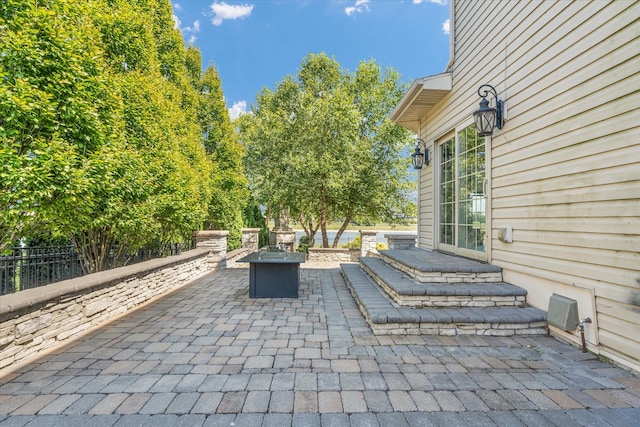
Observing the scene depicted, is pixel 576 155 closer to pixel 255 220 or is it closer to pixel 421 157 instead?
pixel 421 157

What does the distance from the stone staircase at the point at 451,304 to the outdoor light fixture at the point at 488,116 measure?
1.82 meters

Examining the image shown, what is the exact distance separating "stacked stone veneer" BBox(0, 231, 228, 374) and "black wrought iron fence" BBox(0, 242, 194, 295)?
778 mm

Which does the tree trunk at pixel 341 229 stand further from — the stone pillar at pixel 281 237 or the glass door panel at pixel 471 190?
the glass door panel at pixel 471 190

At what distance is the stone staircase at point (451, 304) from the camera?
323 cm

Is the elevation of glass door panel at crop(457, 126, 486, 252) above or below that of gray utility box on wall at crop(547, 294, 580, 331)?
above

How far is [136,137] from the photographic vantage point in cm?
475

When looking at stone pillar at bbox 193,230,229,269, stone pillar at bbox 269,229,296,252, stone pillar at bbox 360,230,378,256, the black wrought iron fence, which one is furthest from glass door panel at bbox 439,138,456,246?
stone pillar at bbox 269,229,296,252

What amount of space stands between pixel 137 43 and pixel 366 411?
5.76m

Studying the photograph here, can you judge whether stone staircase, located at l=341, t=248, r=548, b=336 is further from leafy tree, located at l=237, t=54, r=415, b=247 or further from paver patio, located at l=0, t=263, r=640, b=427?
leafy tree, located at l=237, t=54, r=415, b=247

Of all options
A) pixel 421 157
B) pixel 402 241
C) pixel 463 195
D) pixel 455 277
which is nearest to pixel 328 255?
pixel 402 241

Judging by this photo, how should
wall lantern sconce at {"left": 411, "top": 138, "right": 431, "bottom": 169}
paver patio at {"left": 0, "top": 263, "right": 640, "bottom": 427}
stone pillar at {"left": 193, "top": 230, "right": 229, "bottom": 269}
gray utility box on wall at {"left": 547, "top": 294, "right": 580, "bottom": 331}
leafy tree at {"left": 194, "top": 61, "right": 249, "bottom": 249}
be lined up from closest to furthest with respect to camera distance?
paver patio at {"left": 0, "top": 263, "right": 640, "bottom": 427} → gray utility box on wall at {"left": 547, "top": 294, "right": 580, "bottom": 331} → wall lantern sconce at {"left": 411, "top": 138, "right": 431, "bottom": 169} → stone pillar at {"left": 193, "top": 230, "right": 229, "bottom": 269} → leafy tree at {"left": 194, "top": 61, "right": 249, "bottom": 249}

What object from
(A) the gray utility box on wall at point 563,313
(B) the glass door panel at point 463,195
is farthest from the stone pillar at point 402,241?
(A) the gray utility box on wall at point 563,313

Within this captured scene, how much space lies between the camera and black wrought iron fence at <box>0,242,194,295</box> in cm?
362

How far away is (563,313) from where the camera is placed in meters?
2.92
